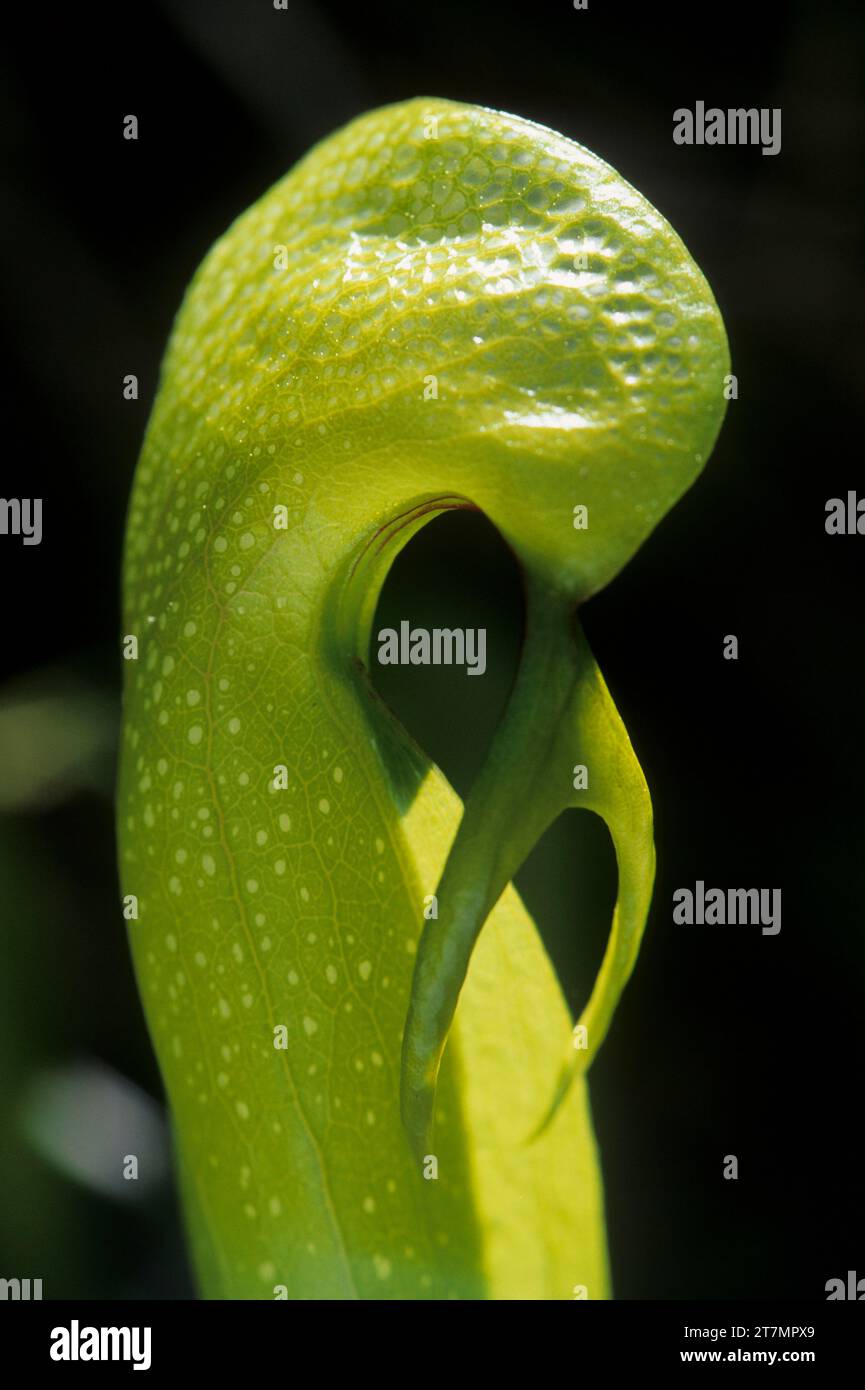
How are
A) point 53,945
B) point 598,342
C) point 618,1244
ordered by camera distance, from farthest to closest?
point 618,1244 < point 53,945 < point 598,342

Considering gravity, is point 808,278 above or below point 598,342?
above

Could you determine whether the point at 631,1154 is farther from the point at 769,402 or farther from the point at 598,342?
the point at 598,342

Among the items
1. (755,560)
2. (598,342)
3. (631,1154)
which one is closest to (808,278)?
(755,560)

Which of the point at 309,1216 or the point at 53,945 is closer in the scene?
the point at 309,1216

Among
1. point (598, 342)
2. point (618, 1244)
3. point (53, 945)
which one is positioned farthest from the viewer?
point (618, 1244)
